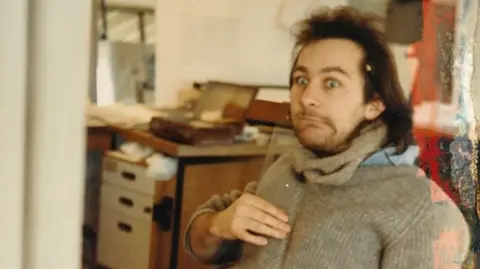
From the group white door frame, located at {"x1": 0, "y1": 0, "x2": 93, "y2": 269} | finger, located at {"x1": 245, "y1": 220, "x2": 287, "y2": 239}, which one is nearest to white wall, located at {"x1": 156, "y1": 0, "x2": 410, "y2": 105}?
finger, located at {"x1": 245, "y1": 220, "x2": 287, "y2": 239}

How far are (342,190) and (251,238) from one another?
0.08m

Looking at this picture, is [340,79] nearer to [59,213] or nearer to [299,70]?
[299,70]

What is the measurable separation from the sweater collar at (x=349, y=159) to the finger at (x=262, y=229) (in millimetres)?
54

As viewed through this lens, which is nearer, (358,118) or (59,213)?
(59,213)

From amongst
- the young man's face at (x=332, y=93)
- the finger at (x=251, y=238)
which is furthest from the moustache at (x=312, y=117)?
the finger at (x=251, y=238)

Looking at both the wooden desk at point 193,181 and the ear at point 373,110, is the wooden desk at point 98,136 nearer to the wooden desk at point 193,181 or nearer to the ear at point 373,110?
the wooden desk at point 193,181

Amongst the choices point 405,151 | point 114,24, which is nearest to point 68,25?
point 114,24

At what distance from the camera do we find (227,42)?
509mm

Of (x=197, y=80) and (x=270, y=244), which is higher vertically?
(x=197, y=80)

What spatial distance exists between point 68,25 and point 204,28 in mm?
243

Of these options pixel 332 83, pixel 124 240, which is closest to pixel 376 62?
pixel 332 83

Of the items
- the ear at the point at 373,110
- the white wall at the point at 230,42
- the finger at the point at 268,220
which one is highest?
the white wall at the point at 230,42

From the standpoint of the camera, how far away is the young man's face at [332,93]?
0.48 meters

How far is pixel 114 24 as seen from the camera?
1.45 ft
